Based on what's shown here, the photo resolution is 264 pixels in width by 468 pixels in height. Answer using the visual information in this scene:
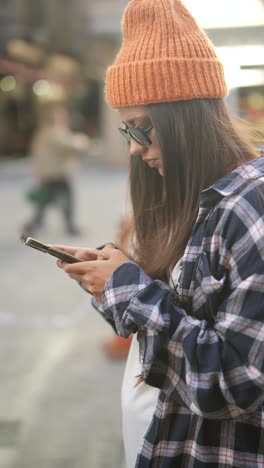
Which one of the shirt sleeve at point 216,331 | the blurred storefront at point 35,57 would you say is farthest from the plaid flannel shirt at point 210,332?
the blurred storefront at point 35,57

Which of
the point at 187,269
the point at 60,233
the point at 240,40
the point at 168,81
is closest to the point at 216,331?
the point at 187,269

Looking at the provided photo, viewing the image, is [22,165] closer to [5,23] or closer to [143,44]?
[5,23]

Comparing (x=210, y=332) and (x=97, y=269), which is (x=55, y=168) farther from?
(x=210, y=332)

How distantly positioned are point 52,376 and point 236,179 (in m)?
2.99

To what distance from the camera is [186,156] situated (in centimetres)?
133

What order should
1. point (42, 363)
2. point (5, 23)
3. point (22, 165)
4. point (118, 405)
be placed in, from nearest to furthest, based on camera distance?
point (118, 405)
point (42, 363)
point (5, 23)
point (22, 165)

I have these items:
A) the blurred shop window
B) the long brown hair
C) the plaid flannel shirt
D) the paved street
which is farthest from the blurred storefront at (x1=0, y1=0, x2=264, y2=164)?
the paved street

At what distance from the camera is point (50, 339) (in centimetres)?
474

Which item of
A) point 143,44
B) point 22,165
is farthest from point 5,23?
point 22,165

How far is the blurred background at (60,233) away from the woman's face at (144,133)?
15.5 inches

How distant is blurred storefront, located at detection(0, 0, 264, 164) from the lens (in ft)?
10.3

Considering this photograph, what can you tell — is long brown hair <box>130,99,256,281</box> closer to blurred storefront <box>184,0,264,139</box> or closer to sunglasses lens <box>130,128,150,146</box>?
sunglasses lens <box>130,128,150,146</box>

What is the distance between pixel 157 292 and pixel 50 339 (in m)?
3.61

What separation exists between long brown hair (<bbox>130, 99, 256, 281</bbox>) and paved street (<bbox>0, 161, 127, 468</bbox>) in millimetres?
1856
